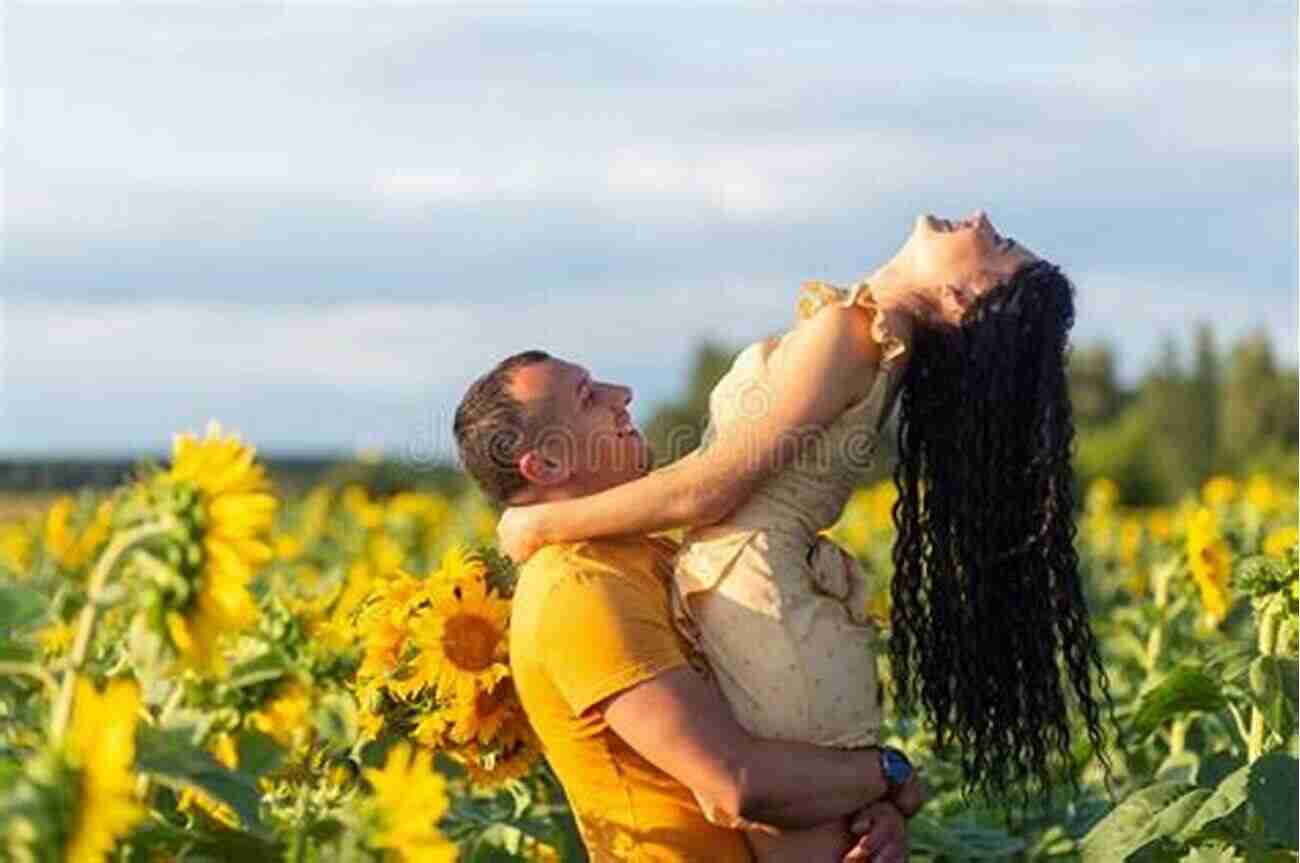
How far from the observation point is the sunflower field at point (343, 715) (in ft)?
8.80

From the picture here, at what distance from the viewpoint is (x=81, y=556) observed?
3.89m

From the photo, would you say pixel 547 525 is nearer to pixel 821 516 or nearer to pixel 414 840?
pixel 821 516

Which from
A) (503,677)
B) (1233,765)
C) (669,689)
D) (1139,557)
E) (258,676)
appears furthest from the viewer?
(1139,557)

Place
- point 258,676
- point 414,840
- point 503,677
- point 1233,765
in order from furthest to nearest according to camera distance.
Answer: point 1233,765, point 258,676, point 503,677, point 414,840

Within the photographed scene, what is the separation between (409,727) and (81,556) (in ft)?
1.46

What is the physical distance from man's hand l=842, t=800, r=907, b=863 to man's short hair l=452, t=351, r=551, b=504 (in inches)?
21.7

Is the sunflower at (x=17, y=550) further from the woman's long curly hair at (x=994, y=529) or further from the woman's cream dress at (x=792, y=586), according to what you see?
the woman's cream dress at (x=792, y=586)

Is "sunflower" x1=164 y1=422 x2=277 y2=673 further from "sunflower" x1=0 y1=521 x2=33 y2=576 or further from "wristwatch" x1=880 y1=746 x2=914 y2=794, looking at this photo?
"sunflower" x1=0 y1=521 x2=33 y2=576

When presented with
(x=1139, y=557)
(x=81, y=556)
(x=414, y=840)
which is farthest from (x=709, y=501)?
(x=1139, y=557)

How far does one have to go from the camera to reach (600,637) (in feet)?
11.8

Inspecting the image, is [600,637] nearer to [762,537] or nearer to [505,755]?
[762,537]

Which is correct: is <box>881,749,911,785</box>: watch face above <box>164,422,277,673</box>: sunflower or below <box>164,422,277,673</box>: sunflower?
below

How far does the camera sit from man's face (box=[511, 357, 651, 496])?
12.2 ft

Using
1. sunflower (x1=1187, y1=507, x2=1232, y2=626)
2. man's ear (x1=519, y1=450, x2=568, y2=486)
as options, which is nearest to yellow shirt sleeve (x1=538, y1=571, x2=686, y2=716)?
man's ear (x1=519, y1=450, x2=568, y2=486)
